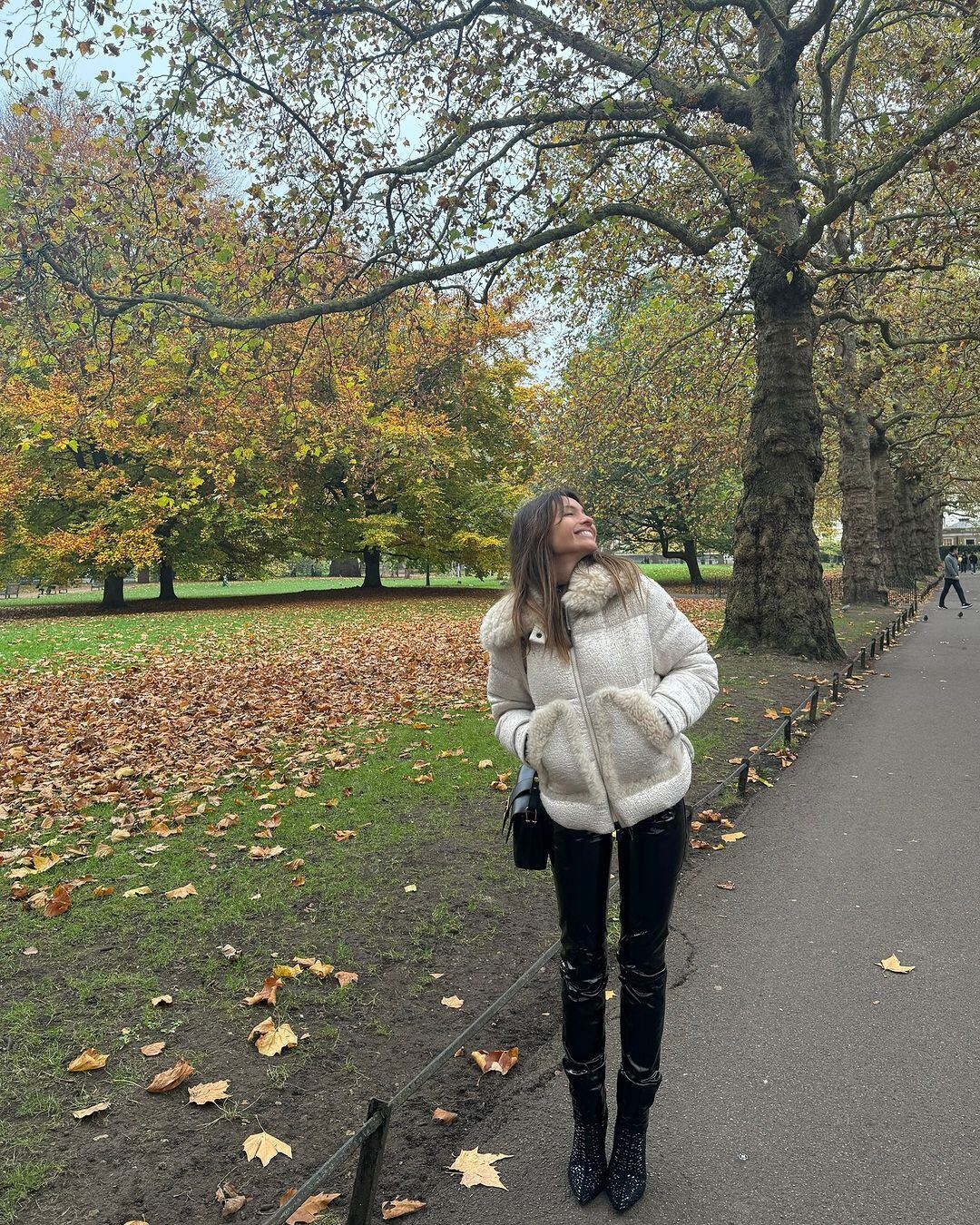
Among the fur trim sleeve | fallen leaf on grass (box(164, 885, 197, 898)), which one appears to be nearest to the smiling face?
the fur trim sleeve

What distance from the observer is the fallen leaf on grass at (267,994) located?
3.55 meters

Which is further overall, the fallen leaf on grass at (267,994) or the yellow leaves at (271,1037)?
the fallen leaf on grass at (267,994)

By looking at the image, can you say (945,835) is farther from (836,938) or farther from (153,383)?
(153,383)

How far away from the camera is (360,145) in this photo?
9.34 meters

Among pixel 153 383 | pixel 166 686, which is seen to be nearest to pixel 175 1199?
pixel 166 686

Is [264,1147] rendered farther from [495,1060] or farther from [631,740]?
[631,740]

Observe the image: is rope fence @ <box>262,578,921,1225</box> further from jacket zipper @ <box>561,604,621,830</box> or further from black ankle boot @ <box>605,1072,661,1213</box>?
jacket zipper @ <box>561,604,621,830</box>

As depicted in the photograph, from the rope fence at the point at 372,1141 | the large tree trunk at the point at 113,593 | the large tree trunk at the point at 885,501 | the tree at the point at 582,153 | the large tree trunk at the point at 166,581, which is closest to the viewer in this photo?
the rope fence at the point at 372,1141

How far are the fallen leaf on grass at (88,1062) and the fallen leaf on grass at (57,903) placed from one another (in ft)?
5.04

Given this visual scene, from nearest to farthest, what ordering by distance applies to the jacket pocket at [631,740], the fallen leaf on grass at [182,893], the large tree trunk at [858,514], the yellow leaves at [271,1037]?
1. the jacket pocket at [631,740]
2. the yellow leaves at [271,1037]
3. the fallen leaf on grass at [182,893]
4. the large tree trunk at [858,514]

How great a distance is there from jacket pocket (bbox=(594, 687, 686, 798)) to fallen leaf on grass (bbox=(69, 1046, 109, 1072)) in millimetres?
2334

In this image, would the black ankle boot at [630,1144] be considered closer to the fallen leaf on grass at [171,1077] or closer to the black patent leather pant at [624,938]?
the black patent leather pant at [624,938]

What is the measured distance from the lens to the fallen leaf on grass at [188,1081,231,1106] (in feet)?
9.51

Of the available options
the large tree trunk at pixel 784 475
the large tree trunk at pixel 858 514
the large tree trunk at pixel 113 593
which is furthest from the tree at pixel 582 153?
the large tree trunk at pixel 113 593
